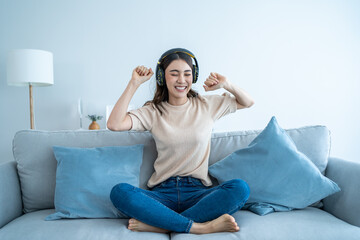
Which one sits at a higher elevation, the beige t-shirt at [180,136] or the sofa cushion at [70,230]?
the beige t-shirt at [180,136]

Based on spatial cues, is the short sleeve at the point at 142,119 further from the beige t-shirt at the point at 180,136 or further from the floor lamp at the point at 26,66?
the floor lamp at the point at 26,66

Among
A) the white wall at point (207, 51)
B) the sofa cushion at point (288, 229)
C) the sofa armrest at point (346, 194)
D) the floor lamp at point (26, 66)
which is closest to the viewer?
→ the sofa cushion at point (288, 229)

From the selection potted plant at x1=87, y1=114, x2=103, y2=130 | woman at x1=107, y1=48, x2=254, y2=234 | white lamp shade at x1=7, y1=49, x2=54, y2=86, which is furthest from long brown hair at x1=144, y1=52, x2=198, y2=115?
white lamp shade at x1=7, y1=49, x2=54, y2=86

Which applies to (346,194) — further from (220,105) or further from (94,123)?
(94,123)

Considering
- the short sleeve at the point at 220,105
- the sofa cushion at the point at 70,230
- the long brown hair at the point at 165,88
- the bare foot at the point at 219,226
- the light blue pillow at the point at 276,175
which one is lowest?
the sofa cushion at the point at 70,230

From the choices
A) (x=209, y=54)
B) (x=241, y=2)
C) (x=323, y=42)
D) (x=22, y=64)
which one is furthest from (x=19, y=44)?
(x=323, y=42)

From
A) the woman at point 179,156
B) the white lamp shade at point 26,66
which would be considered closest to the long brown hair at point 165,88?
the woman at point 179,156

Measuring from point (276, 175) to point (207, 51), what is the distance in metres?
1.84

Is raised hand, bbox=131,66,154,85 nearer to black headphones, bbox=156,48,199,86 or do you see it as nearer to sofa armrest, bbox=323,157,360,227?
black headphones, bbox=156,48,199,86

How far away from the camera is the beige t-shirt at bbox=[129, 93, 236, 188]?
4.71 ft

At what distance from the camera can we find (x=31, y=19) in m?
2.76

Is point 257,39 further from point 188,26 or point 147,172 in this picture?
point 147,172

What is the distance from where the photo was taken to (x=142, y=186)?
1.49m

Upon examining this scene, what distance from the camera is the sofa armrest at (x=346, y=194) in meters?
1.23
